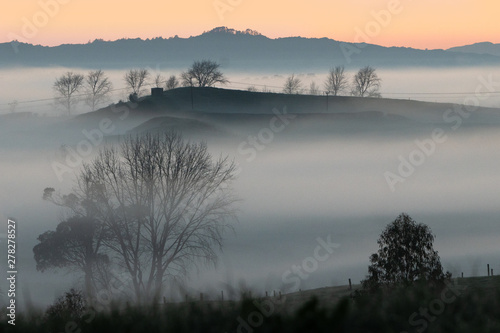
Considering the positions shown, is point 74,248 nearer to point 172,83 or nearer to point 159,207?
point 159,207

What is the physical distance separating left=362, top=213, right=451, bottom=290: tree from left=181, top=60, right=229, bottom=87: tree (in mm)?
139568

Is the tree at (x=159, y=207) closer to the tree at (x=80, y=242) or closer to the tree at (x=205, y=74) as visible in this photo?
the tree at (x=80, y=242)

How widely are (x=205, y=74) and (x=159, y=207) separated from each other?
12408 cm

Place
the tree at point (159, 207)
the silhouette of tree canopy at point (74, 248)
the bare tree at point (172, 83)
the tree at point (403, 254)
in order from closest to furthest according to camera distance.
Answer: the tree at point (403, 254), the tree at point (159, 207), the silhouette of tree canopy at point (74, 248), the bare tree at point (172, 83)

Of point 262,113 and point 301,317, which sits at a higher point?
point 262,113

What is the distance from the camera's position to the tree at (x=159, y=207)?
42.8 meters

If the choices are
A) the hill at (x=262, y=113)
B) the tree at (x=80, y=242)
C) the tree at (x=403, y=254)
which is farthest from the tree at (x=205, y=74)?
the tree at (x=403, y=254)

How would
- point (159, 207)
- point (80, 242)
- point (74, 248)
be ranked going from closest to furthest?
point (159, 207) < point (80, 242) < point (74, 248)

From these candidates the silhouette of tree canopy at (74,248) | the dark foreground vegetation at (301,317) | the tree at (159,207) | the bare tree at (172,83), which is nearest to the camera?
the dark foreground vegetation at (301,317)

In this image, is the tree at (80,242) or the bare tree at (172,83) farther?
the bare tree at (172,83)

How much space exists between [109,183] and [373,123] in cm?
13175

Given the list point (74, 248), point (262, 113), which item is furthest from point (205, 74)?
point (74, 248)

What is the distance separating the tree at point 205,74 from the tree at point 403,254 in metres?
140

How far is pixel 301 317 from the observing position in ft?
29.8
